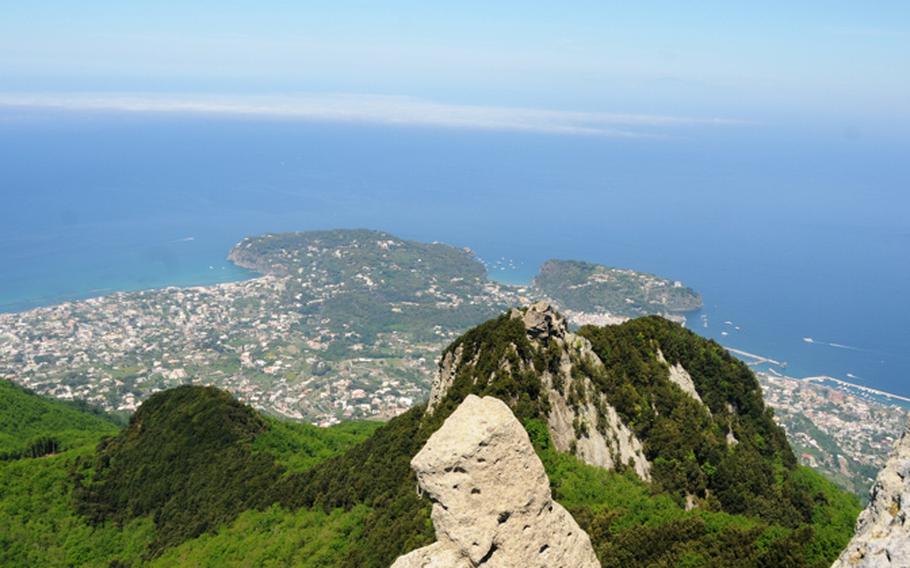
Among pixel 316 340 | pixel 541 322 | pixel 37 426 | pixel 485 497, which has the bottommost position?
pixel 316 340

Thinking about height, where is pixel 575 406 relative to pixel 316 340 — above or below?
above

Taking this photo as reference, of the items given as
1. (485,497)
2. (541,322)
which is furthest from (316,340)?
(485,497)

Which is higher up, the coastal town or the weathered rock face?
the weathered rock face

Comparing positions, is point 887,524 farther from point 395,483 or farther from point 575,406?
point 395,483

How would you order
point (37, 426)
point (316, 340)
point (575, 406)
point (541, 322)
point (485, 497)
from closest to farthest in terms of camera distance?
point (485, 497)
point (575, 406)
point (541, 322)
point (37, 426)
point (316, 340)

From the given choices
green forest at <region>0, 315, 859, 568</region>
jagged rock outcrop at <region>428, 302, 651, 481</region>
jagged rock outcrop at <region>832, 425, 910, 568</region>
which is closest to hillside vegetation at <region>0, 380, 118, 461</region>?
green forest at <region>0, 315, 859, 568</region>

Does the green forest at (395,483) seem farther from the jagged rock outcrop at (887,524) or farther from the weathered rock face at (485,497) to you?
the jagged rock outcrop at (887,524)

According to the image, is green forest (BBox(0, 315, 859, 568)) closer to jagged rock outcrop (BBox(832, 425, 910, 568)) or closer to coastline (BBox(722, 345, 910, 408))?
jagged rock outcrop (BBox(832, 425, 910, 568))
